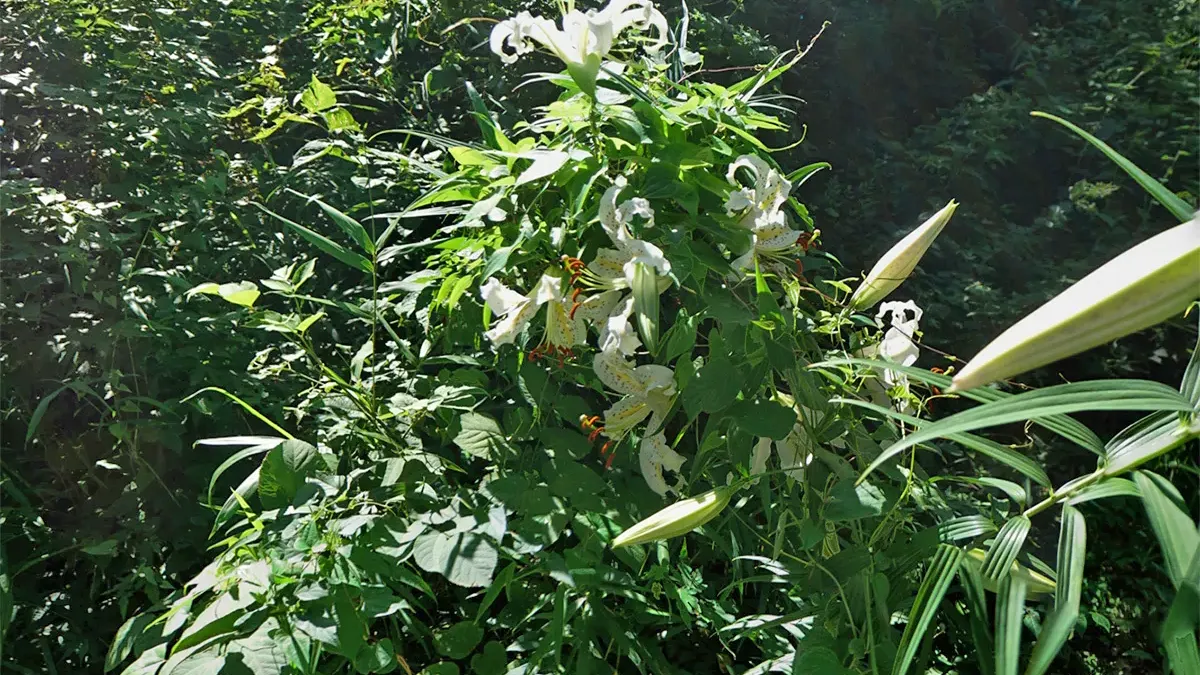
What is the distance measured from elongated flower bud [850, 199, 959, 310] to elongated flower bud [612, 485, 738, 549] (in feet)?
0.76

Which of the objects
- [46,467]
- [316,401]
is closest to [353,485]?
[316,401]

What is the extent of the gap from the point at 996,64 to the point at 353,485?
306cm

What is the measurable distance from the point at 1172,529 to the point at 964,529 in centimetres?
22

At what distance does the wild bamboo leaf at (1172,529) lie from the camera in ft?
1.34

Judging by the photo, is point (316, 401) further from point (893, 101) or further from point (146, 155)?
point (893, 101)

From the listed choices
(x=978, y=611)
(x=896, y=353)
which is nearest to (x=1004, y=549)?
(x=978, y=611)

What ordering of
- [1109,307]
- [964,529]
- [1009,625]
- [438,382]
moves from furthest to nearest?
[438,382]
[964,529]
[1009,625]
[1109,307]

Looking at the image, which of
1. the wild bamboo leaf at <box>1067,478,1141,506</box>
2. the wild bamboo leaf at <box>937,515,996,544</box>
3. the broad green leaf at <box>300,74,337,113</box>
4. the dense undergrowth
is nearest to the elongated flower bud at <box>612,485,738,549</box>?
the dense undergrowth

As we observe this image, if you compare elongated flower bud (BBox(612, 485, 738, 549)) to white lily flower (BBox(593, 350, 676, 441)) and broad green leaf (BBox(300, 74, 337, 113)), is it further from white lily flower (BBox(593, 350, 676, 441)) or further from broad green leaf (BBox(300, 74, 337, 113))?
broad green leaf (BBox(300, 74, 337, 113))

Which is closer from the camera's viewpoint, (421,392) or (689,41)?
(421,392)

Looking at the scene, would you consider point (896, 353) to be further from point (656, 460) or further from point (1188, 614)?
point (1188, 614)

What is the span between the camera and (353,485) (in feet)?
2.82

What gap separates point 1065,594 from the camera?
0.46 meters

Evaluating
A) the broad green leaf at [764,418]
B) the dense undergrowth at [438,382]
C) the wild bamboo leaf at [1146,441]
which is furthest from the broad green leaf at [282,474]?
the wild bamboo leaf at [1146,441]
